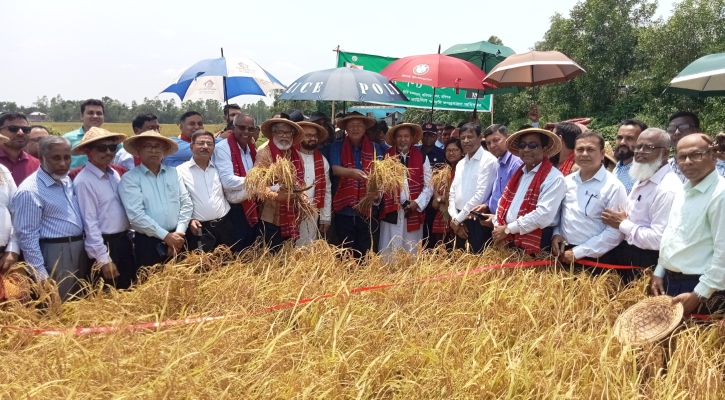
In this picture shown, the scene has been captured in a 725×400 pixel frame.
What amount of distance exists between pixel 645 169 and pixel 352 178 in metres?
2.45

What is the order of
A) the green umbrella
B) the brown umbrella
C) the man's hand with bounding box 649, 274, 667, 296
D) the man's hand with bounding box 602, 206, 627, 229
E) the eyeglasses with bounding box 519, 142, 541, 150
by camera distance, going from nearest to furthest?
1. the man's hand with bounding box 649, 274, 667, 296
2. the man's hand with bounding box 602, 206, 627, 229
3. the eyeglasses with bounding box 519, 142, 541, 150
4. the green umbrella
5. the brown umbrella

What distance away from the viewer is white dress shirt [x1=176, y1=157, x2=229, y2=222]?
4.14 meters

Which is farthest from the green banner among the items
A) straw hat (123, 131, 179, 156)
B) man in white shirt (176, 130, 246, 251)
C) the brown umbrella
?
straw hat (123, 131, 179, 156)

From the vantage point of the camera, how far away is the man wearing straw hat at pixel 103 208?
3.60 meters

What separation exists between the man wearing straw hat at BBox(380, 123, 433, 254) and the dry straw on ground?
45.4 inches

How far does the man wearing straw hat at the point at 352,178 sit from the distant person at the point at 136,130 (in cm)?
190

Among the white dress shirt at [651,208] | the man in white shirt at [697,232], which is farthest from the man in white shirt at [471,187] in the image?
the man in white shirt at [697,232]

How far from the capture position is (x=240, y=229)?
4.51 meters

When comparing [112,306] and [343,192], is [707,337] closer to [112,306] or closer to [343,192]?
[343,192]

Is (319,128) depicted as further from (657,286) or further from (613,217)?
(657,286)

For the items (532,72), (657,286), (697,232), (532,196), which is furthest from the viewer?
(532,72)

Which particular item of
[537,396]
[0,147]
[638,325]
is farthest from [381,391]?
[0,147]

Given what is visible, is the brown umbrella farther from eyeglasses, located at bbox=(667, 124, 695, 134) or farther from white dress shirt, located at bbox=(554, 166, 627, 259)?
white dress shirt, located at bbox=(554, 166, 627, 259)

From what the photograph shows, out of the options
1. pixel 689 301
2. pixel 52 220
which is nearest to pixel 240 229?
pixel 52 220
